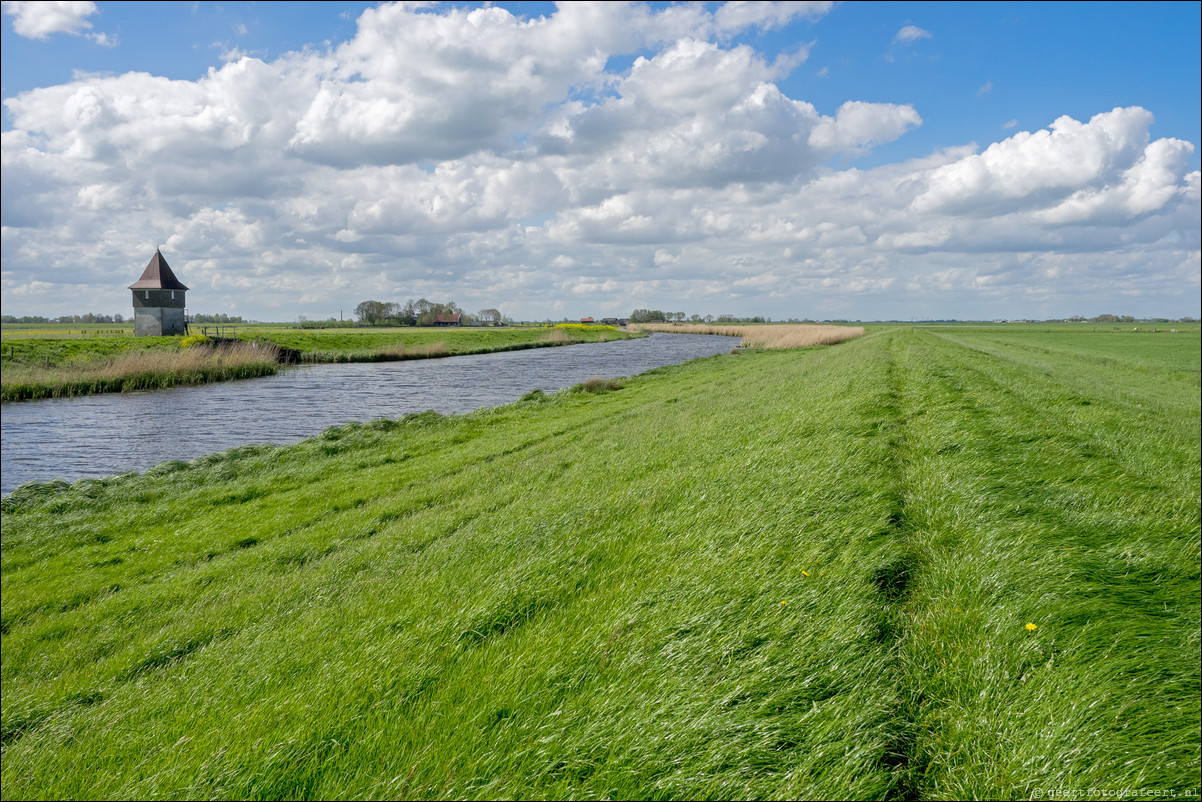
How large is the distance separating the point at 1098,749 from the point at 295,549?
891cm

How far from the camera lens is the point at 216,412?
26.6 m

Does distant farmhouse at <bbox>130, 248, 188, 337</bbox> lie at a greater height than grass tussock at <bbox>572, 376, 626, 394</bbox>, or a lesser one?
greater

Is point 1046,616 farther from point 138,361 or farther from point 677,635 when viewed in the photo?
point 138,361

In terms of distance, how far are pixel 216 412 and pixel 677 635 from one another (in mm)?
29107

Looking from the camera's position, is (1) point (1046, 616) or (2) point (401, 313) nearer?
(1) point (1046, 616)

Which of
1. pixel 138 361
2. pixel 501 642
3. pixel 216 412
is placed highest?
pixel 138 361

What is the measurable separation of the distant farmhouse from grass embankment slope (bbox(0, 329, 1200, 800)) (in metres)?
61.7

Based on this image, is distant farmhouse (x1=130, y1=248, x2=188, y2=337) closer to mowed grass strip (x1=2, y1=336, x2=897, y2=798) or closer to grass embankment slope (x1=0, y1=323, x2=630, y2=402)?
grass embankment slope (x1=0, y1=323, x2=630, y2=402)

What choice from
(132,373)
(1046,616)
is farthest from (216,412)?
(1046,616)

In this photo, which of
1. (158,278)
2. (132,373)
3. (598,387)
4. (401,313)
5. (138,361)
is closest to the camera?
(598,387)

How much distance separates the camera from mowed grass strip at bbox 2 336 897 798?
300 cm

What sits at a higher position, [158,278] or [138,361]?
[158,278]

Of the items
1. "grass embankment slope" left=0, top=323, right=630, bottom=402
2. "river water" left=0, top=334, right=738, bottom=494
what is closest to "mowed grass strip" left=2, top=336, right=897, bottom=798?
"river water" left=0, top=334, right=738, bottom=494

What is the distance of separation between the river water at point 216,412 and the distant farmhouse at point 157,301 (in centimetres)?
2491
